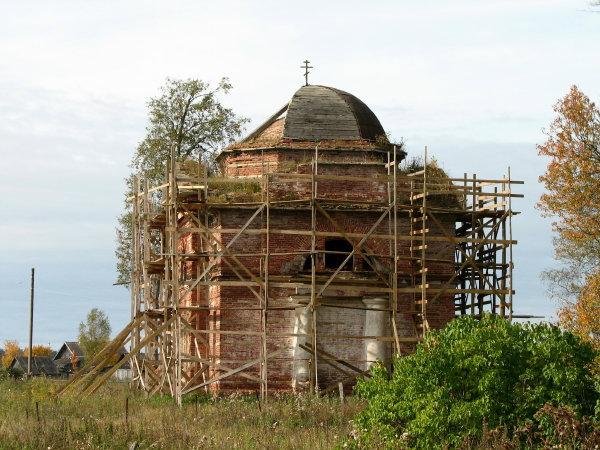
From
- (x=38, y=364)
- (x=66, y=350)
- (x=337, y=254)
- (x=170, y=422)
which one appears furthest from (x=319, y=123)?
(x=66, y=350)

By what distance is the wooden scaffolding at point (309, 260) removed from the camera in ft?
91.8

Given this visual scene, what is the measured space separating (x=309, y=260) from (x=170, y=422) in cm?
879

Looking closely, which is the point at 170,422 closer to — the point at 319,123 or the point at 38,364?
the point at 319,123

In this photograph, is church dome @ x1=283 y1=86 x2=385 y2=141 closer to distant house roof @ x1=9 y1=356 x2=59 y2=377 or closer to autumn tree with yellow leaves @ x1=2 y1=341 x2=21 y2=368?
distant house roof @ x1=9 y1=356 x2=59 y2=377

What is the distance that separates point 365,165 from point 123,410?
9535mm

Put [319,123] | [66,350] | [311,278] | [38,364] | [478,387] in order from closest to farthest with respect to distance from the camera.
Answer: [478,387] < [311,278] < [319,123] < [38,364] < [66,350]

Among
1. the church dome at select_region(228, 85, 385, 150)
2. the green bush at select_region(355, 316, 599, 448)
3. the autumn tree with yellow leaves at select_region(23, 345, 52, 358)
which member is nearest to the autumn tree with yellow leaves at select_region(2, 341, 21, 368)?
the autumn tree with yellow leaves at select_region(23, 345, 52, 358)

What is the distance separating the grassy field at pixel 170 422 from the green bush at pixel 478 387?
1.08 m

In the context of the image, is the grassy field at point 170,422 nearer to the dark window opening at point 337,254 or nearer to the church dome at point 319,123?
the dark window opening at point 337,254

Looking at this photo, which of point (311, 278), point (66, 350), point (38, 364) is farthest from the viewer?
point (66, 350)

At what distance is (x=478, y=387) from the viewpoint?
1914cm

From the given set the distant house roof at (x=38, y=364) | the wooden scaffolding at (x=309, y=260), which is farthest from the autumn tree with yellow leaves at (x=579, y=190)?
the distant house roof at (x=38, y=364)

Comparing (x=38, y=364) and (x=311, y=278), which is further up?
(x=311, y=278)

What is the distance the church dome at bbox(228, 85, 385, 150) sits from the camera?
104 feet
